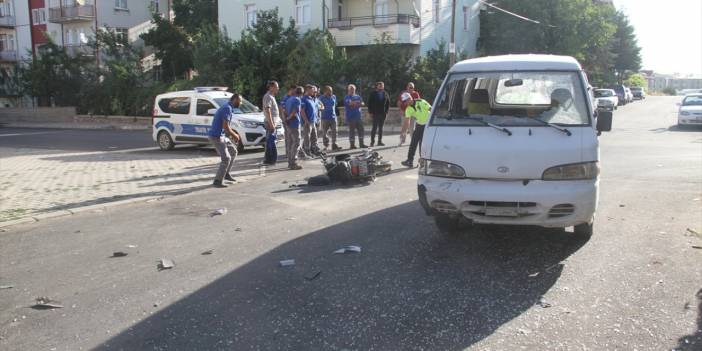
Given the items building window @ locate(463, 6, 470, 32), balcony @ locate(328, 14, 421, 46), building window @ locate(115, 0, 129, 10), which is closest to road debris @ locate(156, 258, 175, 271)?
balcony @ locate(328, 14, 421, 46)

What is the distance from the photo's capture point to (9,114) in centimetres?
4103

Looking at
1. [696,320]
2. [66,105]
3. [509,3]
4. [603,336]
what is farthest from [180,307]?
[66,105]

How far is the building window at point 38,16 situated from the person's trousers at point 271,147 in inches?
1765

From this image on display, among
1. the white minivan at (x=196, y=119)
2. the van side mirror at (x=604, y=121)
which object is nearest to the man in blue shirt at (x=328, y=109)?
the white minivan at (x=196, y=119)

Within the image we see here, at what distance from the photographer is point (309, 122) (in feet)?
45.2

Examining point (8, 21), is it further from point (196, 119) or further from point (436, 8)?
point (196, 119)

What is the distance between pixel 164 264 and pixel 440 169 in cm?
300

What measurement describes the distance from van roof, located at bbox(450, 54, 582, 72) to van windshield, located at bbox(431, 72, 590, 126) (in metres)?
0.06

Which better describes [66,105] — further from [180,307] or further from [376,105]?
[180,307]

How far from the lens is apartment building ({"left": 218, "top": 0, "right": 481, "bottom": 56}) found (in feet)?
102

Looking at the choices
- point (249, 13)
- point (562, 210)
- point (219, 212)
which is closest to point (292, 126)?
point (219, 212)

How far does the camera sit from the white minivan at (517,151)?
5.60 m

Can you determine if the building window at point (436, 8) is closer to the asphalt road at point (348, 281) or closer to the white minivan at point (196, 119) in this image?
the white minivan at point (196, 119)

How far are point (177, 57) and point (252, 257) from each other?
36.1 m
